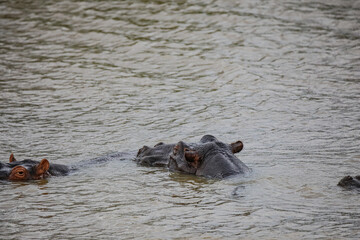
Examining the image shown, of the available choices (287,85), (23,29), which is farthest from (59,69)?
(287,85)

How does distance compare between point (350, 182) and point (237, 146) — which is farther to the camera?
point (237, 146)

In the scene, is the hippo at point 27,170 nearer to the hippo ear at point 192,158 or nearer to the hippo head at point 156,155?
the hippo head at point 156,155

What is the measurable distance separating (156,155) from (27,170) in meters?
1.87

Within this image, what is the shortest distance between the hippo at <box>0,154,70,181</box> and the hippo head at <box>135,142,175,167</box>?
1.21 meters

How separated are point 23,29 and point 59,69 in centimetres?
423

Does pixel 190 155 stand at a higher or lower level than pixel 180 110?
higher

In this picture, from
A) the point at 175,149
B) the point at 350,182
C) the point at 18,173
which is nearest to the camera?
the point at 350,182

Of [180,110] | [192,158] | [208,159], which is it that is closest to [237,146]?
[208,159]

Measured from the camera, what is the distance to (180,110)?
1307 cm

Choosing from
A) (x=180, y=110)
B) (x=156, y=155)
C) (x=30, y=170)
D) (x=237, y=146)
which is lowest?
(x=180, y=110)

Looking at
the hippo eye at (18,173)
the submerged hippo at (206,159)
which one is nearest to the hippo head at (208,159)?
A: the submerged hippo at (206,159)

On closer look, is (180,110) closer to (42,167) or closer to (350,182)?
(42,167)

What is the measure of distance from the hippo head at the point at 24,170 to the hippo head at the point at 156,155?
1.46 m

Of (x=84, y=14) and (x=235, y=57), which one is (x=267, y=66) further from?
(x=84, y=14)
